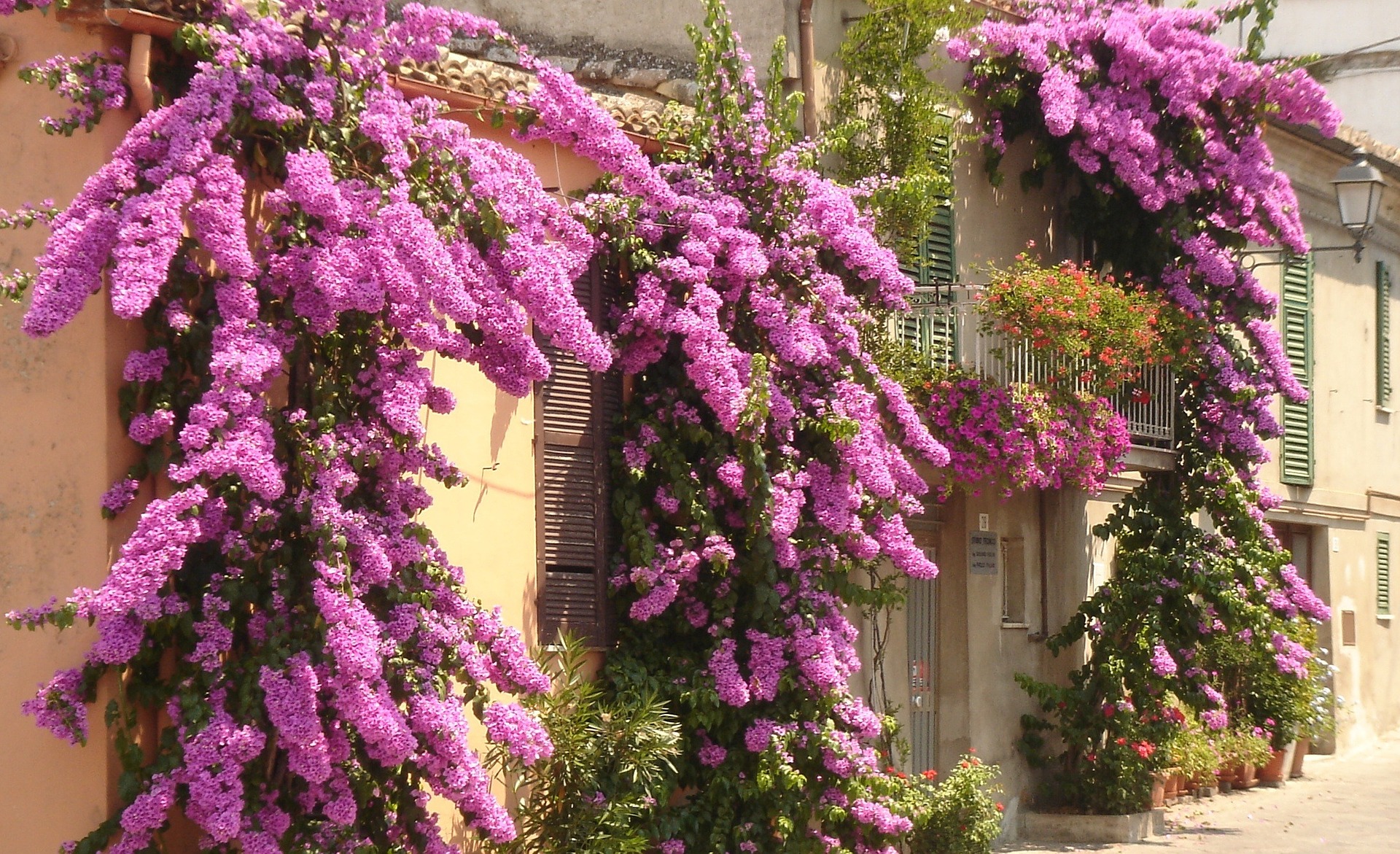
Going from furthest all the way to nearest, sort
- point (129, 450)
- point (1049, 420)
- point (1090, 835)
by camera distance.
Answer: point (1090, 835), point (1049, 420), point (129, 450)

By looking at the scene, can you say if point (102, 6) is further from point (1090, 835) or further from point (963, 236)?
point (1090, 835)

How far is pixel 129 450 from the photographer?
6656 millimetres

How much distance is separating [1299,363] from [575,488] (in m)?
11.0

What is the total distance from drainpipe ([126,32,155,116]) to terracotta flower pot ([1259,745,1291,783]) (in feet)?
41.5

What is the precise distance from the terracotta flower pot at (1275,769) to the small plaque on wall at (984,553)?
177 inches

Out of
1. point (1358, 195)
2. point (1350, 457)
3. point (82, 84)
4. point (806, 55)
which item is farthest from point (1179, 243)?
point (82, 84)

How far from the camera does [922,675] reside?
12719 millimetres

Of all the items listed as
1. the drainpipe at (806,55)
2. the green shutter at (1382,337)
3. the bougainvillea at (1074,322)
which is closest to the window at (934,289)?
the bougainvillea at (1074,322)

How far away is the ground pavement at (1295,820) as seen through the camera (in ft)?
41.1

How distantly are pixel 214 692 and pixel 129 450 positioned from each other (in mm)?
1077

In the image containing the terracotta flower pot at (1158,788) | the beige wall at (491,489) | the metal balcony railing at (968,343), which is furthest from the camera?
the terracotta flower pot at (1158,788)

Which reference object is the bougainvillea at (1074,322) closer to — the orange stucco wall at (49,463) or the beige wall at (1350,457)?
the beige wall at (1350,457)

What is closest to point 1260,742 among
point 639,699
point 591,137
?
point 639,699

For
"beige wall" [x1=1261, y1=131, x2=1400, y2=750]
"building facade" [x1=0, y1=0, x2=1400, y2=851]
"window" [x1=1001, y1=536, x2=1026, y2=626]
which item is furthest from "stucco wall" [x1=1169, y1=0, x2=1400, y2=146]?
"window" [x1=1001, y1=536, x2=1026, y2=626]
